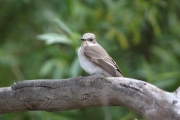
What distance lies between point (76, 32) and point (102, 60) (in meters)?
2.50

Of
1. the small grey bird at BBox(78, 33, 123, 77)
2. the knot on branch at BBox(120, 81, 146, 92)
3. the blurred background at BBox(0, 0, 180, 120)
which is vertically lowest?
the knot on branch at BBox(120, 81, 146, 92)

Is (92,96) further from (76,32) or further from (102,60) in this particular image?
(76,32)

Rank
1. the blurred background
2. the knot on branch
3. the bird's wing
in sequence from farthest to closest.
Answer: the blurred background
the bird's wing
the knot on branch

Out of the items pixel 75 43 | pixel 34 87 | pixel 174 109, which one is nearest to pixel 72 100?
pixel 34 87

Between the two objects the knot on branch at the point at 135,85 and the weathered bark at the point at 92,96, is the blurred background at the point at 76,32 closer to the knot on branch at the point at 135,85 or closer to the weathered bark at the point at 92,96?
the weathered bark at the point at 92,96

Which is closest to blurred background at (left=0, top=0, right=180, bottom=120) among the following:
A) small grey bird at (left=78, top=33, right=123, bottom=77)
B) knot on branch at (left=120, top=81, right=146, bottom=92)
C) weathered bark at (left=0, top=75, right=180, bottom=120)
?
small grey bird at (left=78, top=33, right=123, bottom=77)

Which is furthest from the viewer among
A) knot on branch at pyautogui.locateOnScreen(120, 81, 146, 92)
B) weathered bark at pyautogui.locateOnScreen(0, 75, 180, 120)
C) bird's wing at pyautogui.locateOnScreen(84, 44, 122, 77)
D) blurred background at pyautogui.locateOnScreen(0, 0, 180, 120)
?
blurred background at pyautogui.locateOnScreen(0, 0, 180, 120)

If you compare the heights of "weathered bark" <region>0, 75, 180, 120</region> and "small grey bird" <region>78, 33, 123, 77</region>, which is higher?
"small grey bird" <region>78, 33, 123, 77</region>

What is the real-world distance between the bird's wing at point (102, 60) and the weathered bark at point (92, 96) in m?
0.84

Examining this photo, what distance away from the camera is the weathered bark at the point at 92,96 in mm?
4980

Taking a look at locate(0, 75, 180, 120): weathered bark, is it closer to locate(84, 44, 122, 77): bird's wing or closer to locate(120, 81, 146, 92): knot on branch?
locate(120, 81, 146, 92): knot on branch

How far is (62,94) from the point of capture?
5680mm

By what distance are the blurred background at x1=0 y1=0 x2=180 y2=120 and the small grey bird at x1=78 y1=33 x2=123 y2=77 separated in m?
1.80

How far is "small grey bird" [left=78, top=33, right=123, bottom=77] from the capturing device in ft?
21.3
